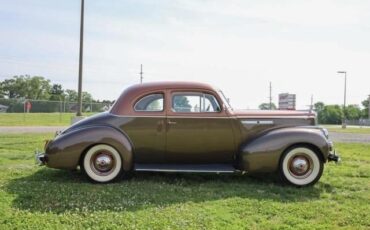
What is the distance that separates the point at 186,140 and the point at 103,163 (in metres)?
1.44

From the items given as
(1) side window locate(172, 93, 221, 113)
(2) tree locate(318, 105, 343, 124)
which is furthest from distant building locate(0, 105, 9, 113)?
(2) tree locate(318, 105, 343, 124)

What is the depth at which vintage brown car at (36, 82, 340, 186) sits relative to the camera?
768cm

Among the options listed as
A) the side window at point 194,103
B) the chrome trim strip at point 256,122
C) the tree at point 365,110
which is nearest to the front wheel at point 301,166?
the chrome trim strip at point 256,122

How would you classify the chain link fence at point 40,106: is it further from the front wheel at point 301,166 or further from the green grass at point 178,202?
the front wheel at point 301,166

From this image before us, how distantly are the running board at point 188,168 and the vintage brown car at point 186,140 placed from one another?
0.7 inches

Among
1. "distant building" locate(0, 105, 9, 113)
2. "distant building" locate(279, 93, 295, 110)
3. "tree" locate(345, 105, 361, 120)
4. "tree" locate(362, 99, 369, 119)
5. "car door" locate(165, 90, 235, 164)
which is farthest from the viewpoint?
"tree" locate(362, 99, 369, 119)

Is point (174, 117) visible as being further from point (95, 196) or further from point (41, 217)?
point (41, 217)

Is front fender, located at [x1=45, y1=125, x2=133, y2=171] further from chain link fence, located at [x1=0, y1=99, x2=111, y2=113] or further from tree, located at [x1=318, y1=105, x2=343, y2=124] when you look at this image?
tree, located at [x1=318, y1=105, x2=343, y2=124]

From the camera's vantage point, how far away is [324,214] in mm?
5965

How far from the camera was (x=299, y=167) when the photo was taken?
7.79 m

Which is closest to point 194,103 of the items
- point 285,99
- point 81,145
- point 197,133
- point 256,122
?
point 197,133

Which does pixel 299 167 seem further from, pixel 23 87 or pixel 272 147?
pixel 23 87

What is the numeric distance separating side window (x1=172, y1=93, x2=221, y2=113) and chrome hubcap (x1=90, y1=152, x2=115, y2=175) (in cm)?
137

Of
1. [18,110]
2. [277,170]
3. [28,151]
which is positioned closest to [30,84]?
[18,110]
